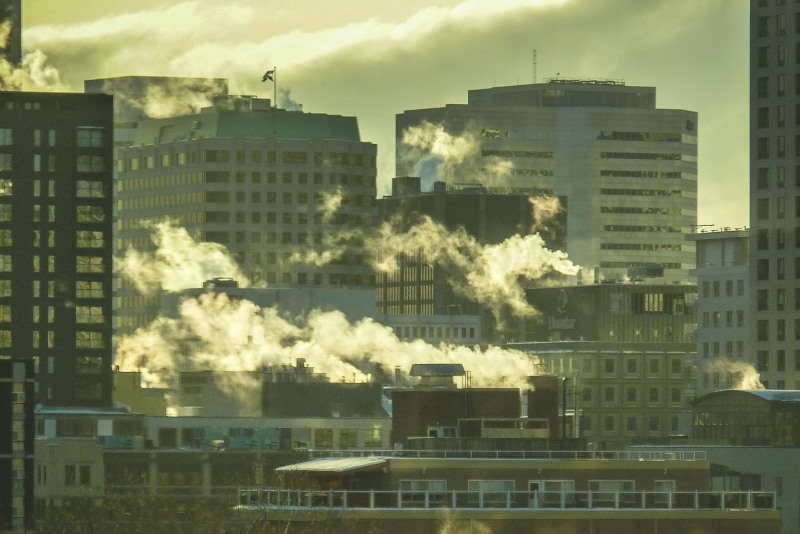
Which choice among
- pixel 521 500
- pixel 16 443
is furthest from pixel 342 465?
pixel 16 443

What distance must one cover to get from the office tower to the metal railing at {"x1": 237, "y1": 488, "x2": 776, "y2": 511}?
1193 centimetres

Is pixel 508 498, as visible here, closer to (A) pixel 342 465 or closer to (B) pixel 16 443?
(A) pixel 342 465

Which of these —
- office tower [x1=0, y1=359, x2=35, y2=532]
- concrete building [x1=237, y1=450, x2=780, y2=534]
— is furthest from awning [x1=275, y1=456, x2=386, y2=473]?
office tower [x1=0, y1=359, x2=35, y2=532]

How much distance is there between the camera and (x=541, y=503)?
14325 cm

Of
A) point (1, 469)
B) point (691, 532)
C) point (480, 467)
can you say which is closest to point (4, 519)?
point (1, 469)

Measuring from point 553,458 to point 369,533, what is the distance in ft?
47.4

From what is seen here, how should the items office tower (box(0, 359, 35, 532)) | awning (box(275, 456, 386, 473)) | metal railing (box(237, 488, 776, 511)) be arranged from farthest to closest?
1. office tower (box(0, 359, 35, 532))
2. awning (box(275, 456, 386, 473))
3. metal railing (box(237, 488, 776, 511))

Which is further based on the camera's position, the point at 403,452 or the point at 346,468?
the point at 403,452

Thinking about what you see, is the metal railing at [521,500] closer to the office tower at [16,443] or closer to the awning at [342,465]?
the awning at [342,465]

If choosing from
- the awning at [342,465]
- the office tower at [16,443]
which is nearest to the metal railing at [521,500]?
the awning at [342,465]

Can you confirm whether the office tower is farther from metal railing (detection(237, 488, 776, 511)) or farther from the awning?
the awning

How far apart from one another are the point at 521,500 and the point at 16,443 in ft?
83.3

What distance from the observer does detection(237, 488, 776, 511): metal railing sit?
140375mm

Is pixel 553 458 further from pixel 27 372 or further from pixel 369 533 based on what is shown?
pixel 27 372
